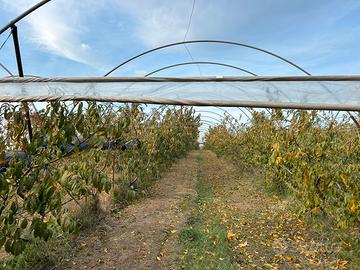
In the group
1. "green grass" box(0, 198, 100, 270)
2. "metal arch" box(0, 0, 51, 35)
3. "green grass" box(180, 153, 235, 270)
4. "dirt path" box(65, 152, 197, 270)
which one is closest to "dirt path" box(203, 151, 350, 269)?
"green grass" box(180, 153, 235, 270)

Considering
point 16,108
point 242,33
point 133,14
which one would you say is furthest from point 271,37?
point 16,108

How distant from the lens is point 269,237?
495 centimetres

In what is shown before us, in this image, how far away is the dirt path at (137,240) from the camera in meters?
4.04

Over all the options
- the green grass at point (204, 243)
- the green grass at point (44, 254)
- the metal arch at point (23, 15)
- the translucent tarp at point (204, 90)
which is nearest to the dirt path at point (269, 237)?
the green grass at point (204, 243)

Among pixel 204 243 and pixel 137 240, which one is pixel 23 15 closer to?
pixel 137 240

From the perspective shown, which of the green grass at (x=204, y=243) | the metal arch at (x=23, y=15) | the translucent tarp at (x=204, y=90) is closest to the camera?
the translucent tarp at (x=204, y=90)

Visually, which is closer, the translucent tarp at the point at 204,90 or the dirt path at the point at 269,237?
the translucent tarp at the point at 204,90

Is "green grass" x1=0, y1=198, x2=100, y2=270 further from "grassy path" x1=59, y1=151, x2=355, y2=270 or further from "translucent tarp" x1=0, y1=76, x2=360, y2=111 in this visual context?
"translucent tarp" x1=0, y1=76, x2=360, y2=111

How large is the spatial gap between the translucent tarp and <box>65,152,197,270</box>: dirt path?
2.21 m

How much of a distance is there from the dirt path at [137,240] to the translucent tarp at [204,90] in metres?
2.21

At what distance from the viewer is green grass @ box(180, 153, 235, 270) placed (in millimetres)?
3983

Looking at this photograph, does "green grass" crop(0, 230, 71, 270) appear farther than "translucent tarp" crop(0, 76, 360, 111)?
Yes

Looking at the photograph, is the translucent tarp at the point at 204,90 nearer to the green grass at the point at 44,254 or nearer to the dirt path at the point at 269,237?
the green grass at the point at 44,254

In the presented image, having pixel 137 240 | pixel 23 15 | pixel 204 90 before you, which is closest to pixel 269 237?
pixel 137 240
